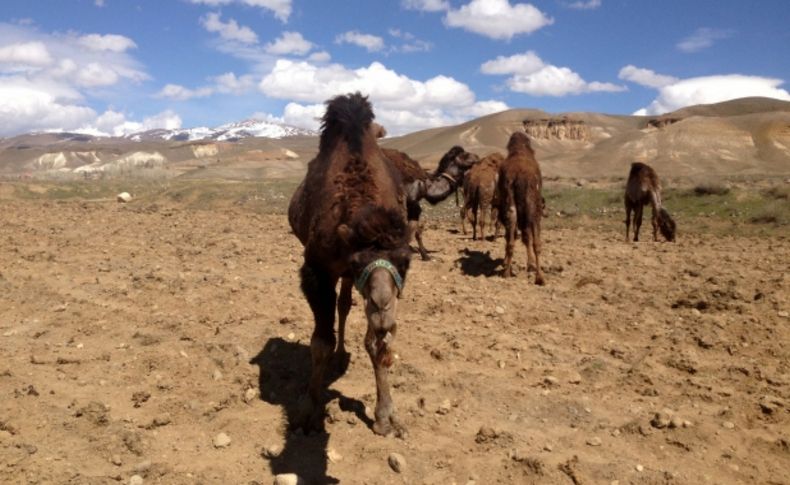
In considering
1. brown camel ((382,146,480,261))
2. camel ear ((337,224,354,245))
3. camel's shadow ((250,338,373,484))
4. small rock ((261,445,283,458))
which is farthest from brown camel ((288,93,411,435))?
brown camel ((382,146,480,261))

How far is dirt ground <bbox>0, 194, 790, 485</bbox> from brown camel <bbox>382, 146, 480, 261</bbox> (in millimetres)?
1375

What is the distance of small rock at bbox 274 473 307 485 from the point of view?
3763 mm

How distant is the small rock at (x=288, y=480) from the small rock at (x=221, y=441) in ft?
2.19

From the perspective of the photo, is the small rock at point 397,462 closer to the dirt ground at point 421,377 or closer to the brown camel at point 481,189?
the dirt ground at point 421,377

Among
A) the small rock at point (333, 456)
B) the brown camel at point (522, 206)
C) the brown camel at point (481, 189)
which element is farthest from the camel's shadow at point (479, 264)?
the small rock at point (333, 456)

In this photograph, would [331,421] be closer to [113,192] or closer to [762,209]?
[762,209]

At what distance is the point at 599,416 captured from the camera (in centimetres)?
482

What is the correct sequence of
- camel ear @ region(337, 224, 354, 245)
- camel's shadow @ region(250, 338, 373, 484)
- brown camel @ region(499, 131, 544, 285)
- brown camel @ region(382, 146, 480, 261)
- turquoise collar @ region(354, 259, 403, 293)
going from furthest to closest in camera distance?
brown camel @ region(499, 131, 544, 285) → brown camel @ region(382, 146, 480, 261) → camel's shadow @ region(250, 338, 373, 484) → camel ear @ region(337, 224, 354, 245) → turquoise collar @ region(354, 259, 403, 293)

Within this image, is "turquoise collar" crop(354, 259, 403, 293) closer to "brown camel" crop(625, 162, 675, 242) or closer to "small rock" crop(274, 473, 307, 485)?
"small rock" crop(274, 473, 307, 485)

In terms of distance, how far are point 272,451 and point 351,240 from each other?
175 centimetres

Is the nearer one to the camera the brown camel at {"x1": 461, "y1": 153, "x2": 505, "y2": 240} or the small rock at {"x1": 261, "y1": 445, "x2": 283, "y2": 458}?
the small rock at {"x1": 261, "y1": 445, "x2": 283, "y2": 458}

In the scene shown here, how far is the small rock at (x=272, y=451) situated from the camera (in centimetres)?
421

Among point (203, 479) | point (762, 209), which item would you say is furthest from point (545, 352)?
point (762, 209)

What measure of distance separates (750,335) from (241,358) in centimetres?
561
